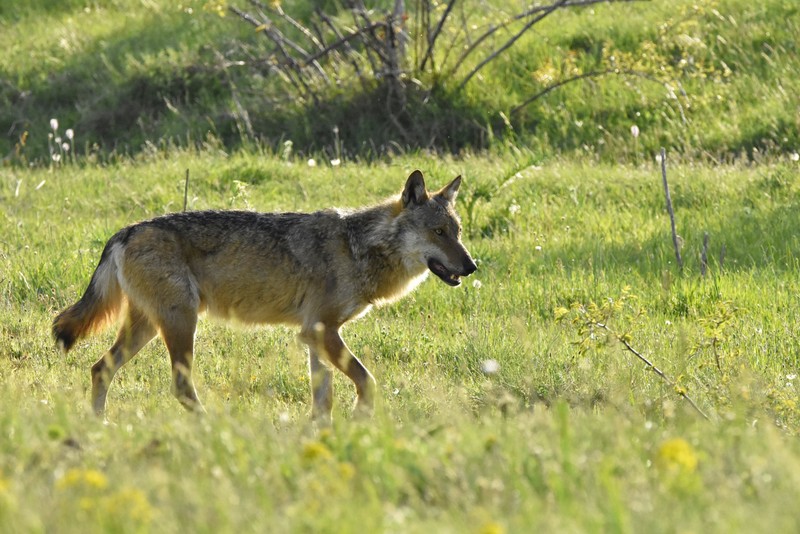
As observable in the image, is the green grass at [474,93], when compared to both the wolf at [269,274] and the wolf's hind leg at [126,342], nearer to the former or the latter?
the wolf at [269,274]

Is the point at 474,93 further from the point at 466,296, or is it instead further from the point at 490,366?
the point at 490,366

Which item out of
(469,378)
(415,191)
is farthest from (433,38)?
(469,378)

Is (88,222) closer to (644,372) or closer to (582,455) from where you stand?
(644,372)

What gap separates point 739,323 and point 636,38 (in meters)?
8.52

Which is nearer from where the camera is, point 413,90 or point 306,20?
point 413,90

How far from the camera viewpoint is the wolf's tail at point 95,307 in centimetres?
680

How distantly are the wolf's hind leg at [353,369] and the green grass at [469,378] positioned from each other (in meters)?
0.17

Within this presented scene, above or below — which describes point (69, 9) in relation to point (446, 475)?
below

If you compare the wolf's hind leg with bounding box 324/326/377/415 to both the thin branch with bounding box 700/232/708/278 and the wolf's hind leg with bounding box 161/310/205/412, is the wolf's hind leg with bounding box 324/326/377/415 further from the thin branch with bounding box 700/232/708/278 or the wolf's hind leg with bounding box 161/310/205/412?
the thin branch with bounding box 700/232/708/278

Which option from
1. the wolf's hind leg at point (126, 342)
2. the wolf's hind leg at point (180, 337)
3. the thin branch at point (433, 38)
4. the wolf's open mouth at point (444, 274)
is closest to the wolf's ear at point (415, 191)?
the wolf's open mouth at point (444, 274)

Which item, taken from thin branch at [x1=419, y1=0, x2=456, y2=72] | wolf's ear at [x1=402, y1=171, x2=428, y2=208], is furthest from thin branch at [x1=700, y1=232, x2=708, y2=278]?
thin branch at [x1=419, y1=0, x2=456, y2=72]

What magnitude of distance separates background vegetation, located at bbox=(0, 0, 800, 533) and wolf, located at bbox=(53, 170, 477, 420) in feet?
1.23

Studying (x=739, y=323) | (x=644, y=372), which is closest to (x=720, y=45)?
(x=739, y=323)

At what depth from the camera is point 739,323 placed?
8031mm
